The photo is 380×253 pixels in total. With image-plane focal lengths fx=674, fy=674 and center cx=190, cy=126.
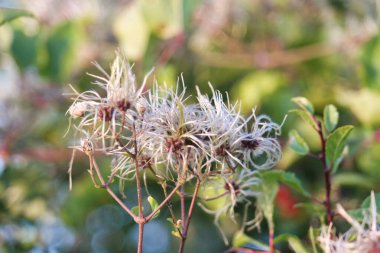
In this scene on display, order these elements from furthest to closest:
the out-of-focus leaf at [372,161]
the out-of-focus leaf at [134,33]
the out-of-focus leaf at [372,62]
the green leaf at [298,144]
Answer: the out-of-focus leaf at [134,33]
the out-of-focus leaf at [372,62]
the out-of-focus leaf at [372,161]
the green leaf at [298,144]

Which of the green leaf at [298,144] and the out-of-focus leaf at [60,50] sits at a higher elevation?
the green leaf at [298,144]

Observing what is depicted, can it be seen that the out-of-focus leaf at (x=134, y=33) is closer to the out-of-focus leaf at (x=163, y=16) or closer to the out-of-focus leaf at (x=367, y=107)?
the out-of-focus leaf at (x=163, y=16)

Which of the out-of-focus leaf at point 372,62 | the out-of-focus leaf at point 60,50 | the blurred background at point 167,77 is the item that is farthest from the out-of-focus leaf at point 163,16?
the out-of-focus leaf at point 372,62

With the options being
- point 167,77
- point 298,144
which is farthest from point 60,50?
point 298,144

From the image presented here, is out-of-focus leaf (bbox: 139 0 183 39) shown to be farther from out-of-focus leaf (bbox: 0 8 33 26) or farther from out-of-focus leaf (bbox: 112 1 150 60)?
out-of-focus leaf (bbox: 0 8 33 26)

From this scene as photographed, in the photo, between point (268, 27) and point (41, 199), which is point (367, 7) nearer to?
point (268, 27)

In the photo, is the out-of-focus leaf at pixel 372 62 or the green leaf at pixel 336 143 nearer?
the green leaf at pixel 336 143

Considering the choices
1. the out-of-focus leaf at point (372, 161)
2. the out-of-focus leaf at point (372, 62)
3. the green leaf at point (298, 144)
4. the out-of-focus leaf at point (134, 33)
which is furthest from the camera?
the out-of-focus leaf at point (134, 33)
